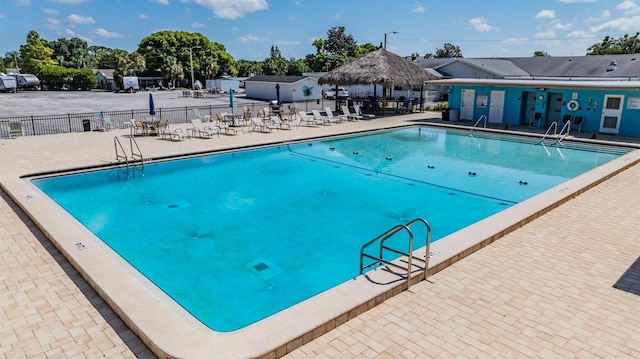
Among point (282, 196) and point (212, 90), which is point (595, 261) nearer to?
point (282, 196)

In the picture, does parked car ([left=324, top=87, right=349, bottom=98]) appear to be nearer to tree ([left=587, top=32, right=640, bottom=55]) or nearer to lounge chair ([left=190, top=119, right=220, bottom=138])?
lounge chair ([left=190, top=119, right=220, bottom=138])

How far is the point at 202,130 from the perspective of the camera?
17.8m

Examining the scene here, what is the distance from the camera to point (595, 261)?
609cm

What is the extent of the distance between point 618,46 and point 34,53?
94853mm

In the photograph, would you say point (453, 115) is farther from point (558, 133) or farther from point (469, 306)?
point (469, 306)

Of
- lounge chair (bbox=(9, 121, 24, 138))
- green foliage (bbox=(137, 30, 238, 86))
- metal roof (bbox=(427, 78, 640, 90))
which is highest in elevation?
green foliage (bbox=(137, 30, 238, 86))

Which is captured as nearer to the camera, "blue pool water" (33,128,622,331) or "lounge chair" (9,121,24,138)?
"blue pool water" (33,128,622,331)

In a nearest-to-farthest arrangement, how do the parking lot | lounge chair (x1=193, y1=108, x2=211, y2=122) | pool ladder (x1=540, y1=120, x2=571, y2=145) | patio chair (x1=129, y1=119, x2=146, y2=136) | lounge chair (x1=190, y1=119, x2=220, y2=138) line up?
patio chair (x1=129, y1=119, x2=146, y2=136) → pool ladder (x1=540, y1=120, x2=571, y2=145) → lounge chair (x1=190, y1=119, x2=220, y2=138) → lounge chair (x1=193, y1=108, x2=211, y2=122) → the parking lot

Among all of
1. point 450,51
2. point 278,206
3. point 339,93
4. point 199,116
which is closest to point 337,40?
point 450,51

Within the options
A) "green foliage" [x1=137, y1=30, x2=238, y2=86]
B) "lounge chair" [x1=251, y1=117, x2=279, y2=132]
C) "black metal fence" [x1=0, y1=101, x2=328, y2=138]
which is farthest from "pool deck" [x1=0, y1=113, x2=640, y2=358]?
"green foliage" [x1=137, y1=30, x2=238, y2=86]

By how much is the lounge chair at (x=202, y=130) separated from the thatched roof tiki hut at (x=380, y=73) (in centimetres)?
990

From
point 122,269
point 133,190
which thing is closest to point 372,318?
point 122,269

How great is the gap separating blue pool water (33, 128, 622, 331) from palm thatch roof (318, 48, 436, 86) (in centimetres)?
789

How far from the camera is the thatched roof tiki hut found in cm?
2392
